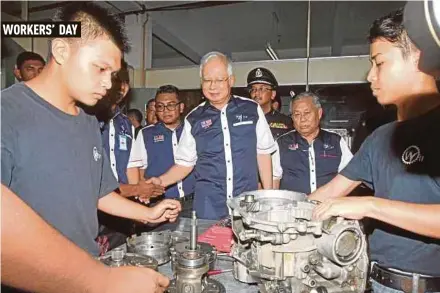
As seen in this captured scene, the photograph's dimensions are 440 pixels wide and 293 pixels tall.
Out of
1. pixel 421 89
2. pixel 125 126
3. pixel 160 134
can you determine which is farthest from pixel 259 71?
pixel 421 89

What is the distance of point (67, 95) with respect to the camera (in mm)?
1322

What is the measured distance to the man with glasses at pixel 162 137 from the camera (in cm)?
360

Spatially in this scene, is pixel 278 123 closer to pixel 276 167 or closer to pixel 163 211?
pixel 276 167

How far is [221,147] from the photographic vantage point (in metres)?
2.65

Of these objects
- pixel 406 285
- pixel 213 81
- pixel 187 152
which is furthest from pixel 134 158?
pixel 406 285

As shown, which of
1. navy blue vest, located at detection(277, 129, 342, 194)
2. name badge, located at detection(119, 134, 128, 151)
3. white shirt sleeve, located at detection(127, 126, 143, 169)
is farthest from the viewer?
white shirt sleeve, located at detection(127, 126, 143, 169)

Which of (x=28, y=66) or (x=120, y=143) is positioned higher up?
(x=28, y=66)

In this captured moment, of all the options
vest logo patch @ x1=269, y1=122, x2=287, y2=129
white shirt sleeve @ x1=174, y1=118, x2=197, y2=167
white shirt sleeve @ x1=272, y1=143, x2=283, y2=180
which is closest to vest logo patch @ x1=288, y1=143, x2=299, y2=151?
white shirt sleeve @ x1=272, y1=143, x2=283, y2=180

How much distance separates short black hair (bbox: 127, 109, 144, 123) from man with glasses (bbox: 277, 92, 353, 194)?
9.69 feet

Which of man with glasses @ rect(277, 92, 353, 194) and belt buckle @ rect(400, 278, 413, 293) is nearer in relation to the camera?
belt buckle @ rect(400, 278, 413, 293)

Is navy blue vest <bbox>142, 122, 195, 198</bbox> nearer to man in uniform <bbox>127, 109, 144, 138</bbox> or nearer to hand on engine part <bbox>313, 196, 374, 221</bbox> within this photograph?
man in uniform <bbox>127, 109, 144, 138</bbox>

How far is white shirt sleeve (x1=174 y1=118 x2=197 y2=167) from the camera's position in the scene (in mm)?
2660

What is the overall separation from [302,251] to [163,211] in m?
0.73

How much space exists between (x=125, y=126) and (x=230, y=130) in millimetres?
1063
